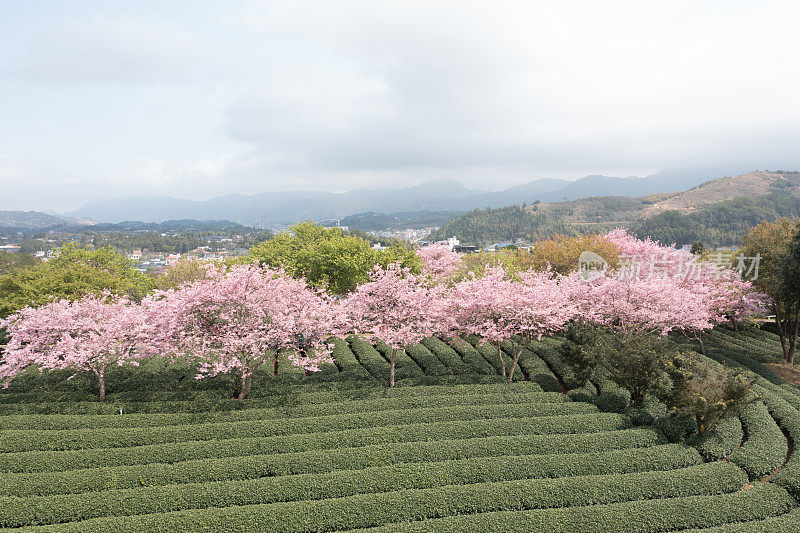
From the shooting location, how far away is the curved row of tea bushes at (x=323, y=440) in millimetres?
12406

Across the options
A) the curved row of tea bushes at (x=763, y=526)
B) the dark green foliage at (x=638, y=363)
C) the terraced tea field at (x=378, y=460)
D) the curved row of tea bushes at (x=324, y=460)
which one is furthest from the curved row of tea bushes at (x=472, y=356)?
the curved row of tea bushes at (x=763, y=526)

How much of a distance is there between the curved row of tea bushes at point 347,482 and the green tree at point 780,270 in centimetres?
1567

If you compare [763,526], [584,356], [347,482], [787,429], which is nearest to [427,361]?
[584,356]

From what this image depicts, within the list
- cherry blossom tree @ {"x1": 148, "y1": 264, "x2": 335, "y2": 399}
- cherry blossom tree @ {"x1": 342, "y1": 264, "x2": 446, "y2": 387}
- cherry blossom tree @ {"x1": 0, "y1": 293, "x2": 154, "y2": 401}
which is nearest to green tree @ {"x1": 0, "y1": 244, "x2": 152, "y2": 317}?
cherry blossom tree @ {"x1": 0, "y1": 293, "x2": 154, "y2": 401}

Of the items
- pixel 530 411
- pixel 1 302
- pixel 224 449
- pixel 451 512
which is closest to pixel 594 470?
pixel 530 411

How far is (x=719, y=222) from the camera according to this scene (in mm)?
164750

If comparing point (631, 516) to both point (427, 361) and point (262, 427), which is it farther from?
point (427, 361)

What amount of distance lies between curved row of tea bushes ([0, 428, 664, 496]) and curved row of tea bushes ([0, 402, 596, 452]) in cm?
141

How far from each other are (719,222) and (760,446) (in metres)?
202

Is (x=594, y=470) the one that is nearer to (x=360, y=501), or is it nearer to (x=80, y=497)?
(x=360, y=501)

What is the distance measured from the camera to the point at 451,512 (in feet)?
34.2

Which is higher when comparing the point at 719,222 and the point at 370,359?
the point at 719,222

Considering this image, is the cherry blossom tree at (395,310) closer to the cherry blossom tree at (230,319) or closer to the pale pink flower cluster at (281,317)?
the pale pink flower cluster at (281,317)

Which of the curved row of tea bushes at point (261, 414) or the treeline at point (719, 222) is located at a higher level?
the treeline at point (719, 222)
